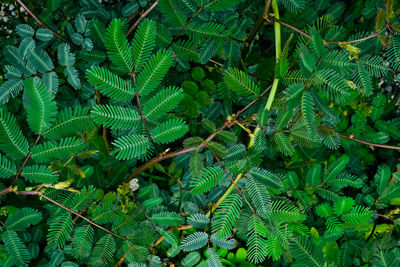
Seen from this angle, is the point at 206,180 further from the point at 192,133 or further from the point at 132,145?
the point at 192,133

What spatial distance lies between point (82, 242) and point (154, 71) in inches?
35.2

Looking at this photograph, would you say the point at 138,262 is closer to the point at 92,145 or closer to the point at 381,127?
the point at 92,145

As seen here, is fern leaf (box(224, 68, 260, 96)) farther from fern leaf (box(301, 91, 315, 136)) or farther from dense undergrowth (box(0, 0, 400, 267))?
fern leaf (box(301, 91, 315, 136))

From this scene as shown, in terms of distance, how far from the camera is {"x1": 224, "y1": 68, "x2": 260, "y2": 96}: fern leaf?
5.23 ft

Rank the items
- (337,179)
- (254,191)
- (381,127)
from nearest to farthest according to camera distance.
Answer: (254,191) → (337,179) → (381,127)

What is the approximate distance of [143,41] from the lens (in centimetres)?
141

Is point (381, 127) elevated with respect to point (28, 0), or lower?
lower

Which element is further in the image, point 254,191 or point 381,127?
point 381,127

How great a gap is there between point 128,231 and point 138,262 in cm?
17

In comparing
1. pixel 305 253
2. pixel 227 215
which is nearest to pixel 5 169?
pixel 227 215

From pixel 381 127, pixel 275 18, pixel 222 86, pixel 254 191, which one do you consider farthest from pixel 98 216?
pixel 381 127

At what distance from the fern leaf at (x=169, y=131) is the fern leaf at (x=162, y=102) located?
59 mm

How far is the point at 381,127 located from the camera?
2219 mm

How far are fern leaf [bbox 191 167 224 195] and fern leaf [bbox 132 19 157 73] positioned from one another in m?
0.58
